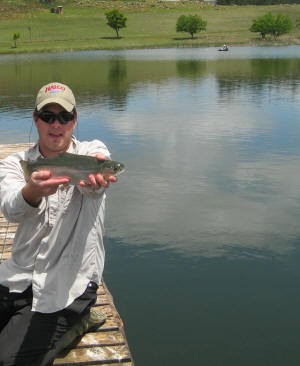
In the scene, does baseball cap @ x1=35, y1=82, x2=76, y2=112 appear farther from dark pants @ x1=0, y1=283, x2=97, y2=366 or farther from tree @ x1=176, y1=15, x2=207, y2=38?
tree @ x1=176, y1=15, x2=207, y2=38

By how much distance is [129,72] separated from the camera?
47.0 metres

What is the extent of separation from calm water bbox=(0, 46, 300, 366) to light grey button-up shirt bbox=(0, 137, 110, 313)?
9.89 feet

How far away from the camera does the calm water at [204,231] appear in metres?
6.68

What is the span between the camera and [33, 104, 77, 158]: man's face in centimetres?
371

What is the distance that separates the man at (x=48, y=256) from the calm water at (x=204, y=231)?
2.92 metres

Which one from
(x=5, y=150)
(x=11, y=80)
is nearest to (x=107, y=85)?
(x=11, y=80)

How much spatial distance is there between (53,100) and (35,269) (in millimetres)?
1381

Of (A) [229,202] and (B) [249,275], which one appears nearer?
(B) [249,275]

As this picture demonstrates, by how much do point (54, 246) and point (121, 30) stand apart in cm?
13889

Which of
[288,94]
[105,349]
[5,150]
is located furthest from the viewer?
[288,94]

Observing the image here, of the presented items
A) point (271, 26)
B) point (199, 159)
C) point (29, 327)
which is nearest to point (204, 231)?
point (199, 159)

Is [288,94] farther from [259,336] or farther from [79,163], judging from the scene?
[79,163]

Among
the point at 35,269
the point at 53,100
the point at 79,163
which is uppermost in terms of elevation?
the point at 53,100

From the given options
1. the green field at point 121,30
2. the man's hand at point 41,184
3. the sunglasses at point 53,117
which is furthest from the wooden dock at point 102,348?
the green field at point 121,30
